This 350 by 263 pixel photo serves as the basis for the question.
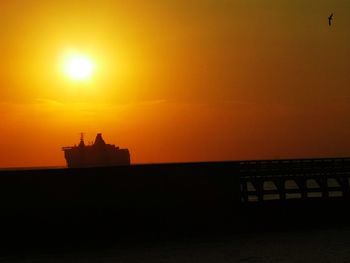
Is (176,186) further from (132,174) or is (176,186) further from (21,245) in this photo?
(21,245)

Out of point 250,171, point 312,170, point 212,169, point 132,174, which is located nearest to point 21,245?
point 132,174

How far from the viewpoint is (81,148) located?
509 feet

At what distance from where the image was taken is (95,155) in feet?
493

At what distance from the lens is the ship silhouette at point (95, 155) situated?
150 meters

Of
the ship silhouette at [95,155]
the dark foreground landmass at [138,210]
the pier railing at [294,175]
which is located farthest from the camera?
the ship silhouette at [95,155]

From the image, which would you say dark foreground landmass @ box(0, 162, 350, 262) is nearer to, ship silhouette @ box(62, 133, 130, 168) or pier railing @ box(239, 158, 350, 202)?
pier railing @ box(239, 158, 350, 202)

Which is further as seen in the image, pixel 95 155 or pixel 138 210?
pixel 95 155

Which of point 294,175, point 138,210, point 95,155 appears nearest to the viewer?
point 138,210

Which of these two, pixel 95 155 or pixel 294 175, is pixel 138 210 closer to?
pixel 294 175

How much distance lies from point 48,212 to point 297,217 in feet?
44.0

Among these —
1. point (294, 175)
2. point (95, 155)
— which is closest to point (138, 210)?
point (294, 175)

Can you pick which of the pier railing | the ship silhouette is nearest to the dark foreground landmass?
the pier railing

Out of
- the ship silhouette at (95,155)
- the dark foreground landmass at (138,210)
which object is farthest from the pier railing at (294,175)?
the ship silhouette at (95,155)

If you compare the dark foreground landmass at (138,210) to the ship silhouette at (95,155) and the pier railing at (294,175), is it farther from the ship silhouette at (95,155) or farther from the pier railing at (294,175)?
the ship silhouette at (95,155)
